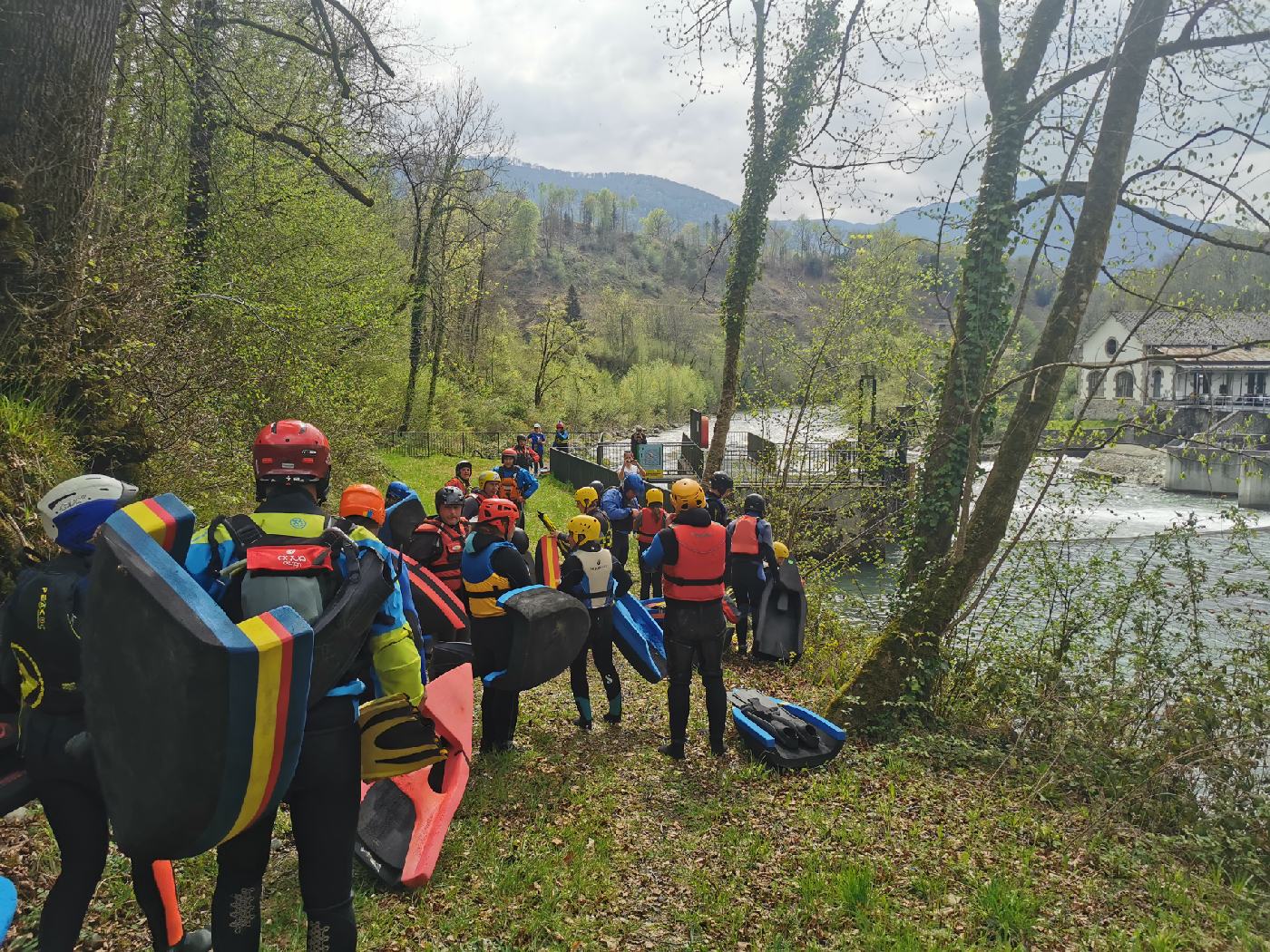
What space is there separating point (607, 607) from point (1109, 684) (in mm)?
4340

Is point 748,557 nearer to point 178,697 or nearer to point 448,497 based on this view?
point 448,497

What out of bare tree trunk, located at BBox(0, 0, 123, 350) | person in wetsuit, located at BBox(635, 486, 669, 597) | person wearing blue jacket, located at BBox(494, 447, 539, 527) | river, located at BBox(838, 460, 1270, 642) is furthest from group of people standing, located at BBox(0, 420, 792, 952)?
person wearing blue jacket, located at BBox(494, 447, 539, 527)

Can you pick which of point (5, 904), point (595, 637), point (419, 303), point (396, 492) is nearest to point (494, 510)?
point (595, 637)

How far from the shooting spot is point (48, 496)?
9.07 ft

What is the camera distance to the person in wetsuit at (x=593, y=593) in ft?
20.7

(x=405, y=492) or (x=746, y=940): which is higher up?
(x=405, y=492)

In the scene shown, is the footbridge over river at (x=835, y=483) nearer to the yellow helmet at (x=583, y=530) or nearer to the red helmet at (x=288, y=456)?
the yellow helmet at (x=583, y=530)

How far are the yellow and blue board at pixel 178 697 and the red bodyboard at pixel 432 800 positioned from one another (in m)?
1.01

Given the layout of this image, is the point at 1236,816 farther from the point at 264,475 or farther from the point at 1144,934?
the point at 264,475

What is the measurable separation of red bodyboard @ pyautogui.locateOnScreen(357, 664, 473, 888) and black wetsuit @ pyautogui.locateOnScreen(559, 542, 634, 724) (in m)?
1.93

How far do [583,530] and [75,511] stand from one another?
12.8 ft

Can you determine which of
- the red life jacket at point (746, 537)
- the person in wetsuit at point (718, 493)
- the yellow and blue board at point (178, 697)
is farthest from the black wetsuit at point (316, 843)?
the red life jacket at point (746, 537)

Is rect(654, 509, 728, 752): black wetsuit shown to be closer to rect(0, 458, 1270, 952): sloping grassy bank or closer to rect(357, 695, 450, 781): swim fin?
rect(0, 458, 1270, 952): sloping grassy bank

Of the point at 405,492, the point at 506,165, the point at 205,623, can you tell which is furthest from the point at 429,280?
the point at 205,623
